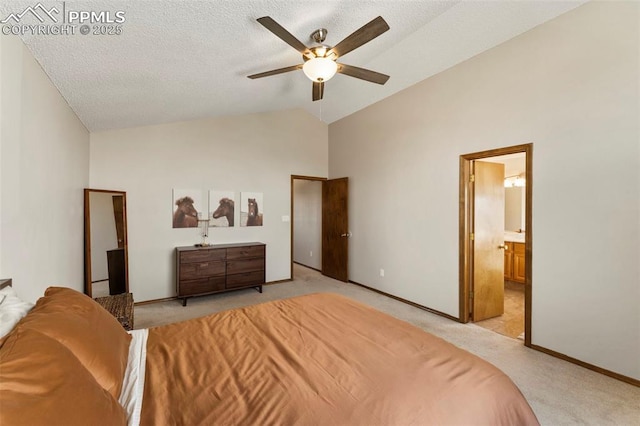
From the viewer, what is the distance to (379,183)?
4.74 metres

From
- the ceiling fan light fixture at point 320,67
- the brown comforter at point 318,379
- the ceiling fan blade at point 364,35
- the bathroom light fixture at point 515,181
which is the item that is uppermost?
the ceiling fan blade at point 364,35

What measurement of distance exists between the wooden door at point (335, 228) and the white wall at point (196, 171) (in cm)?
56

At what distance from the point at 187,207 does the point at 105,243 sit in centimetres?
119

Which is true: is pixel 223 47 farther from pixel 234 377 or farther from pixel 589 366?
pixel 589 366

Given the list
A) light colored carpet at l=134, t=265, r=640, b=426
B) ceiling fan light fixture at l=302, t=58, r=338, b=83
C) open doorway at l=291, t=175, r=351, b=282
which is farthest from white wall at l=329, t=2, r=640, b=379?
ceiling fan light fixture at l=302, t=58, r=338, b=83

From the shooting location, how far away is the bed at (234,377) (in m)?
0.84

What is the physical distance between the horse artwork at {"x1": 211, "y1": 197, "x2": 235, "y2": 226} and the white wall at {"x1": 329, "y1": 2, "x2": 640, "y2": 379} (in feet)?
9.85

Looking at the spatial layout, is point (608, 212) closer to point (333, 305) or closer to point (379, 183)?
point (333, 305)

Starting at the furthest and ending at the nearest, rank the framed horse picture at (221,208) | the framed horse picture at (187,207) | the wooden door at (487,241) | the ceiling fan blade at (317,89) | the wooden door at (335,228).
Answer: the wooden door at (335,228) → the framed horse picture at (221,208) → the framed horse picture at (187,207) → the wooden door at (487,241) → the ceiling fan blade at (317,89)

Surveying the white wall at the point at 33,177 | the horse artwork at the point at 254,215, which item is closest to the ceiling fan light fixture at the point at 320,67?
the white wall at the point at 33,177

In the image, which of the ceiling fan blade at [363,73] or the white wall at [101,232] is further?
the white wall at [101,232]

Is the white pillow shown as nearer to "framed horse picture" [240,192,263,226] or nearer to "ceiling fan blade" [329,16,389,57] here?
"ceiling fan blade" [329,16,389,57]

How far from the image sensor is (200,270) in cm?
425

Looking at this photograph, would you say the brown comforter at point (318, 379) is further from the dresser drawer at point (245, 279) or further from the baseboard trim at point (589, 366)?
the dresser drawer at point (245, 279)
